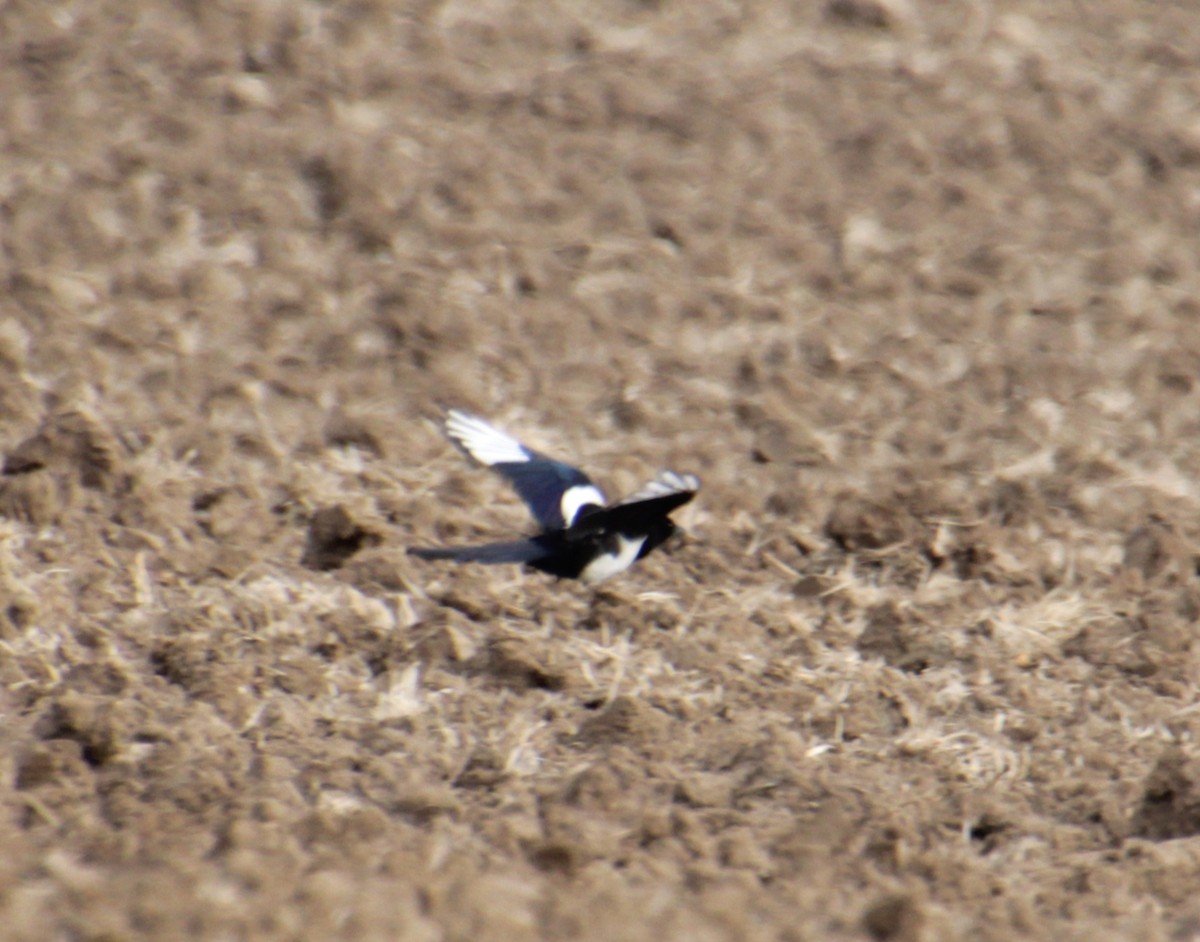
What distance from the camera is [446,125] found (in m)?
7.32

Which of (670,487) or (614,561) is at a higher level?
Result: (670,487)

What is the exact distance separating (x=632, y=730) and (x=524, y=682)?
403 millimetres

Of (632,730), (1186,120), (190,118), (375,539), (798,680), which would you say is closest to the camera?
(632,730)

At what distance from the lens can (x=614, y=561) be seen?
5.09 metres

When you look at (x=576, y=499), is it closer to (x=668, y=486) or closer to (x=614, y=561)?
(x=614, y=561)

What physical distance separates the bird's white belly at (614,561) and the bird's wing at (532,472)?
181 mm

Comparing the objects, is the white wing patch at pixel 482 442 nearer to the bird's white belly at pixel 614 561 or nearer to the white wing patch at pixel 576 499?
the white wing patch at pixel 576 499

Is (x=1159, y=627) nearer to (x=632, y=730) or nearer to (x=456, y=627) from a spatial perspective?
(x=632, y=730)

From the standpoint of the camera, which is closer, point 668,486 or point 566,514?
point 668,486

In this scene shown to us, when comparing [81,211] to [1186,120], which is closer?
[81,211]

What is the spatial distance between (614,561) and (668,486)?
0.50m

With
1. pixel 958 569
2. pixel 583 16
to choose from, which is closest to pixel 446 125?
pixel 583 16

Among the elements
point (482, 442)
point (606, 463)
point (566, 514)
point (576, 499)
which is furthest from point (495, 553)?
point (606, 463)

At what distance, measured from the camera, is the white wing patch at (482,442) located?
5.32 m
